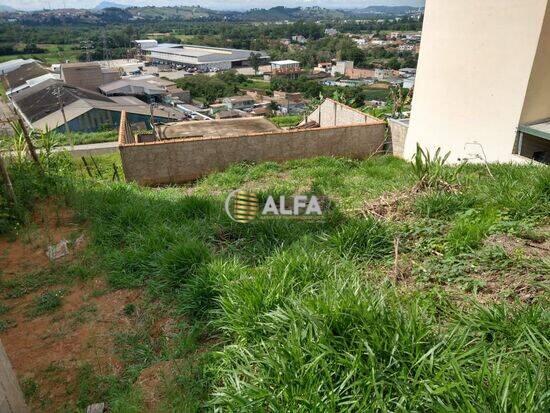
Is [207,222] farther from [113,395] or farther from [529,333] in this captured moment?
[529,333]

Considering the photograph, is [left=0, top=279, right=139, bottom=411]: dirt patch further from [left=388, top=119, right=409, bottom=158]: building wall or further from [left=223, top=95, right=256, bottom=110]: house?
[left=223, top=95, right=256, bottom=110]: house

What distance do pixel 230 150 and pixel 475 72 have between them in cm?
628

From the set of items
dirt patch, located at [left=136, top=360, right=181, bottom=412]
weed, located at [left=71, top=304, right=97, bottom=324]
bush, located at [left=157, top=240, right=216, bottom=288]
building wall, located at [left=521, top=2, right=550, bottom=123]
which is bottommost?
weed, located at [left=71, top=304, right=97, bottom=324]

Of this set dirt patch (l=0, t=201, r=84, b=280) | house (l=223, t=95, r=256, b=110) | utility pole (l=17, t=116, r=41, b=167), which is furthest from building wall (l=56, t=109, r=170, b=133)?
dirt patch (l=0, t=201, r=84, b=280)

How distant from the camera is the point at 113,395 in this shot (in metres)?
2.55

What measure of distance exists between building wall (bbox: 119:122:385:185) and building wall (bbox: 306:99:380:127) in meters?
0.97

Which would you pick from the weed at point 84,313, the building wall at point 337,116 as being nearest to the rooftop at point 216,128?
the building wall at point 337,116

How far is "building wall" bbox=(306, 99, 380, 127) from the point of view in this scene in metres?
11.7

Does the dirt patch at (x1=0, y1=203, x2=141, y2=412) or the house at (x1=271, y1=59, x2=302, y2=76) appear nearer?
the dirt patch at (x1=0, y1=203, x2=141, y2=412)

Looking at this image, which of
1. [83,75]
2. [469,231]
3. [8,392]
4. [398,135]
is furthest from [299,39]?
[8,392]

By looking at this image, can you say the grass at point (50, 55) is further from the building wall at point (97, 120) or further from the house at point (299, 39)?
the house at point (299, 39)

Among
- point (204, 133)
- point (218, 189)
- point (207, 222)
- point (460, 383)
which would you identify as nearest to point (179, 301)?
point (207, 222)

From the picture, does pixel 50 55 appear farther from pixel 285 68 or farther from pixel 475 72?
pixel 475 72

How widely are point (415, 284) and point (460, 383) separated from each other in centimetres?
132
